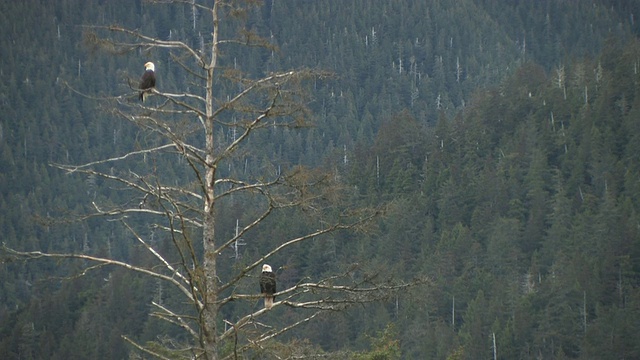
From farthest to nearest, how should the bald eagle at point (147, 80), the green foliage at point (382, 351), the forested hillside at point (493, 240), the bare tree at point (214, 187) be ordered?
the forested hillside at point (493, 240)
the green foliage at point (382, 351)
the bald eagle at point (147, 80)
the bare tree at point (214, 187)

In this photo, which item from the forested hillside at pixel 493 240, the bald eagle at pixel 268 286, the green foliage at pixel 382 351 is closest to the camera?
the bald eagle at pixel 268 286

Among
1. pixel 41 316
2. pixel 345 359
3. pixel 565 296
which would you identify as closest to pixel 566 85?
pixel 565 296

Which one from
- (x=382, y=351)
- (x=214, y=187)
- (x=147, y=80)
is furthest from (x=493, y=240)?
(x=214, y=187)

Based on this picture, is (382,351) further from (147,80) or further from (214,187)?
(214,187)

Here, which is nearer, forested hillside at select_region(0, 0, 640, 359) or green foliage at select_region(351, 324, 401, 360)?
green foliage at select_region(351, 324, 401, 360)

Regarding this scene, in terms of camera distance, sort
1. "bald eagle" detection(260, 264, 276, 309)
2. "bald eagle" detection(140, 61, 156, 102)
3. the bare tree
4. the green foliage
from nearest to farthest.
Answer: the bare tree → "bald eagle" detection(260, 264, 276, 309) → "bald eagle" detection(140, 61, 156, 102) → the green foliage

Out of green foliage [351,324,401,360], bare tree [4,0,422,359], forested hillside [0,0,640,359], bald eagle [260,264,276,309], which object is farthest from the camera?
forested hillside [0,0,640,359]

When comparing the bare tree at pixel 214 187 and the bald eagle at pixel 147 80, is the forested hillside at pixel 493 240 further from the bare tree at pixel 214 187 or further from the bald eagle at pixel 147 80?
the bare tree at pixel 214 187

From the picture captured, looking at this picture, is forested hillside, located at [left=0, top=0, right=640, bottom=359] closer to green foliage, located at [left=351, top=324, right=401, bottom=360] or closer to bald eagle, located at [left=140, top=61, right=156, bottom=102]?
green foliage, located at [left=351, top=324, right=401, bottom=360]

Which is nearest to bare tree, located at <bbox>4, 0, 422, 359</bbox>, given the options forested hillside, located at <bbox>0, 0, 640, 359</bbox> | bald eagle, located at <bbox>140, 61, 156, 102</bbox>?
bald eagle, located at <bbox>140, 61, 156, 102</bbox>

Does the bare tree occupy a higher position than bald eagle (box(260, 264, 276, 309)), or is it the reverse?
the bare tree

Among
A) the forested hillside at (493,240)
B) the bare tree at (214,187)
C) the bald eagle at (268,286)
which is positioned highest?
the bare tree at (214,187)

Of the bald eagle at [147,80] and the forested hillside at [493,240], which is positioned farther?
the forested hillside at [493,240]

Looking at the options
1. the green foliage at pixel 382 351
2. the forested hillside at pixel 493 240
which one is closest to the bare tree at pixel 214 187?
the green foliage at pixel 382 351
